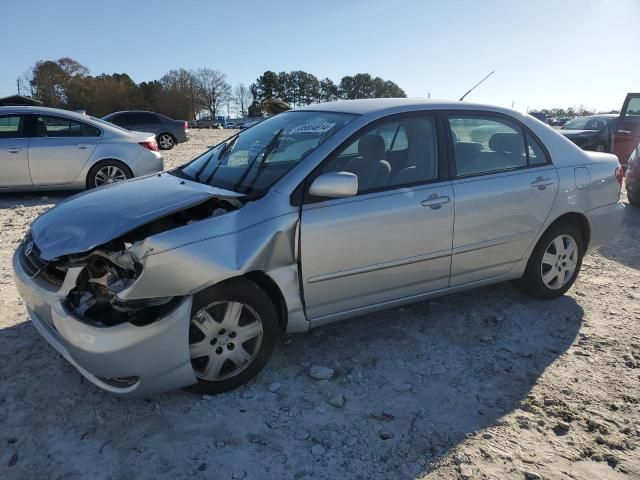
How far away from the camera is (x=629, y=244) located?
610 centimetres

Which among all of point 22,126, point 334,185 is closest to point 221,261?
point 334,185

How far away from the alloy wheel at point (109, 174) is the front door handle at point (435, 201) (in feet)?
20.1

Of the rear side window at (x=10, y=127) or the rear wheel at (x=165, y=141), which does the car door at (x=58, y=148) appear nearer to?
the rear side window at (x=10, y=127)

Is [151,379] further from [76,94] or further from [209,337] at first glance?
[76,94]

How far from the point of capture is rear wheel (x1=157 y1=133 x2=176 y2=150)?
1836 centimetres

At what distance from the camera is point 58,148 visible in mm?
7703

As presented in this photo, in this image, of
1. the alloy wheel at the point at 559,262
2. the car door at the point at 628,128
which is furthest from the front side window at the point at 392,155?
the car door at the point at 628,128

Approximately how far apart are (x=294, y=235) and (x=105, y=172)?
621cm

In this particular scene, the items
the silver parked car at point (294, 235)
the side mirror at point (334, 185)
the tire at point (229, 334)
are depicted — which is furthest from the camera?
the side mirror at point (334, 185)

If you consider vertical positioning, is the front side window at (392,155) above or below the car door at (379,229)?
above

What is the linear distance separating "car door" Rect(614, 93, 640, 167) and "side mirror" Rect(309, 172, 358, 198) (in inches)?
410

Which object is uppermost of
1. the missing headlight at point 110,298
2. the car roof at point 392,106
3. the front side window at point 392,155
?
the car roof at point 392,106

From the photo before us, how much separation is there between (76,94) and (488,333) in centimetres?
8124

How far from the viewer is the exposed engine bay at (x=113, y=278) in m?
2.61
